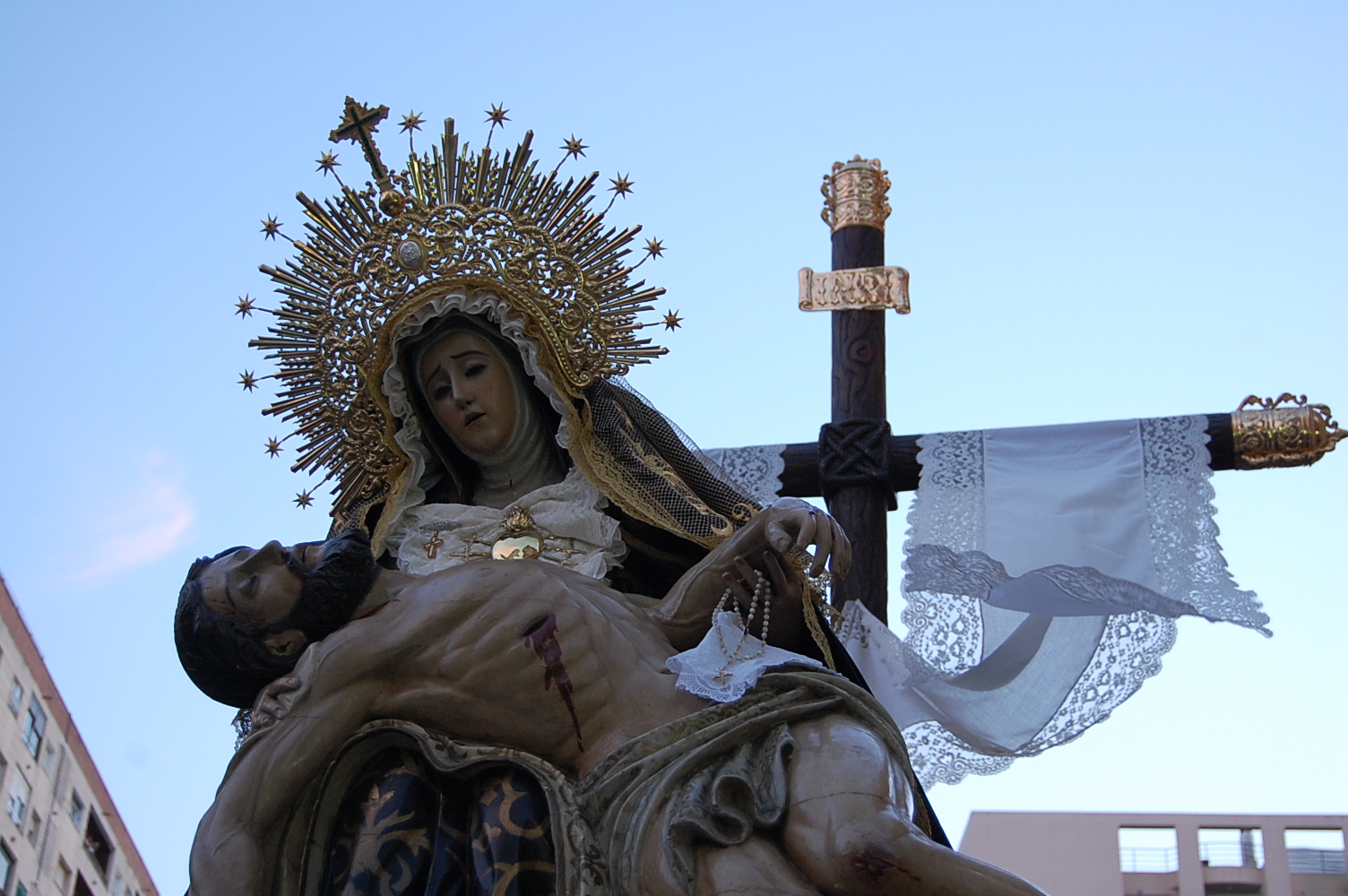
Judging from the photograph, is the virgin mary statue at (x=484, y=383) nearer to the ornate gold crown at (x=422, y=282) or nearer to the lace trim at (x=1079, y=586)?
the ornate gold crown at (x=422, y=282)

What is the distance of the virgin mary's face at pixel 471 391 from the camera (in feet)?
14.8

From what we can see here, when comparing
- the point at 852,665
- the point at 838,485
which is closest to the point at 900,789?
the point at 852,665

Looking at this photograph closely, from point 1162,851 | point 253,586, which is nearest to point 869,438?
point 253,586

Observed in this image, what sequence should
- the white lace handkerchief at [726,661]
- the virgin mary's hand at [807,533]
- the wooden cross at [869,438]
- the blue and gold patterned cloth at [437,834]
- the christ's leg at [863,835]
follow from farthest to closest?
1. the wooden cross at [869,438]
2. the virgin mary's hand at [807,533]
3. the white lace handkerchief at [726,661]
4. the blue and gold patterned cloth at [437,834]
5. the christ's leg at [863,835]

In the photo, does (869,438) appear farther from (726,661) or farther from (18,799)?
(18,799)

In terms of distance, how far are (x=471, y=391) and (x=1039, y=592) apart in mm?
2062

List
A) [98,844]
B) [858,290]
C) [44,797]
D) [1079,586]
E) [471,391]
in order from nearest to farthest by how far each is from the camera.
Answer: [471,391]
[1079,586]
[858,290]
[44,797]
[98,844]

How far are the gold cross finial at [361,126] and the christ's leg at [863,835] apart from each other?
2155mm

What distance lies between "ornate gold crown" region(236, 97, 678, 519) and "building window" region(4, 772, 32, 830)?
14422mm

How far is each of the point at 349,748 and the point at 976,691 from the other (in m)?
2.47

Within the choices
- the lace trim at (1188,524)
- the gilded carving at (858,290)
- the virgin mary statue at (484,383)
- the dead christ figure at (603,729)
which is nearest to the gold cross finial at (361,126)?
the virgin mary statue at (484,383)

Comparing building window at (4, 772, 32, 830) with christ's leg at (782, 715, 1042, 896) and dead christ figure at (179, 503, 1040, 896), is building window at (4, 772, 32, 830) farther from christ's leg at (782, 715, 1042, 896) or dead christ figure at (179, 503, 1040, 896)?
christ's leg at (782, 715, 1042, 896)

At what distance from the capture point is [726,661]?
147 inches

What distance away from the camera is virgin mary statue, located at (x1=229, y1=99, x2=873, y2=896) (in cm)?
440
